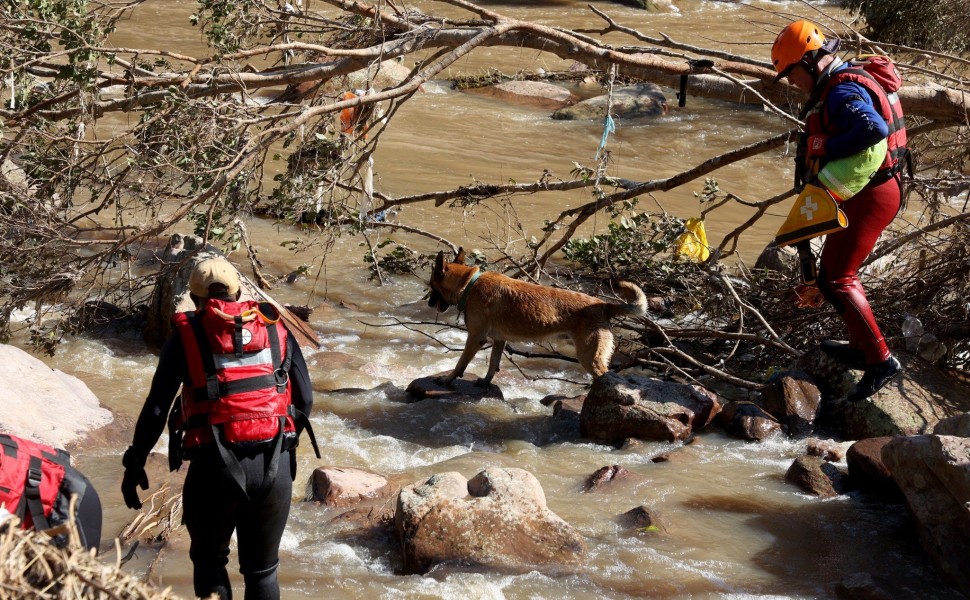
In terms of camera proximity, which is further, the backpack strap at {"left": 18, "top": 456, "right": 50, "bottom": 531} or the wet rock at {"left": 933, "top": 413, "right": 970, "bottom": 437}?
the wet rock at {"left": 933, "top": 413, "right": 970, "bottom": 437}

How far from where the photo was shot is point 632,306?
8.29 metres

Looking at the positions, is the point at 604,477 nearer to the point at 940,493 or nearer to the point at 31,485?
the point at 940,493

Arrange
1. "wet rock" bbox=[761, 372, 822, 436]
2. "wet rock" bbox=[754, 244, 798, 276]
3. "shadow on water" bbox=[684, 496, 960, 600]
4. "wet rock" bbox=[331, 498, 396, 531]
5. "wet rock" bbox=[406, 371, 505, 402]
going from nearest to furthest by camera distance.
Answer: "shadow on water" bbox=[684, 496, 960, 600] < "wet rock" bbox=[331, 498, 396, 531] < "wet rock" bbox=[761, 372, 822, 436] < "wet rock" bbox=[406, 371, 505, 402] < "wet rock" bbox=[754, 244, 798, 276]

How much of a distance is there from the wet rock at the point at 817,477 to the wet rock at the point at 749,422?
77 centimetres

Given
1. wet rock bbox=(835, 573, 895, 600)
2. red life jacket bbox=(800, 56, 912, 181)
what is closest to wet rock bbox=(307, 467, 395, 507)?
wet rock bbox=(835, 573, 895, 600)

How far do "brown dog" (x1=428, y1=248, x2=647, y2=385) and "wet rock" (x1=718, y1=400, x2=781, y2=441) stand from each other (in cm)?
114

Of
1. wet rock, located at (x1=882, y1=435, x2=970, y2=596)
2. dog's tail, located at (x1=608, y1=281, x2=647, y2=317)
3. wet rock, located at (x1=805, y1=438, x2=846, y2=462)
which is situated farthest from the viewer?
dog's tail, located at (x1=608, y1=281, x2=647, y2=317)

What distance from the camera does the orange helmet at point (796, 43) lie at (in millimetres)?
6289

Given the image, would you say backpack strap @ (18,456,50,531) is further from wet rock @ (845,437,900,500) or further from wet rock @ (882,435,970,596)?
wet rock @ (845,437,900,500)

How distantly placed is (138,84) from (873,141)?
5.45 m

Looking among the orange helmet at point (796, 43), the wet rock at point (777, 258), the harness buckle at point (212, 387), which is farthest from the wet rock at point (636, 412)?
the harness buckle at point (212, 387)

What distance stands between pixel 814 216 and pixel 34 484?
485 centimetres

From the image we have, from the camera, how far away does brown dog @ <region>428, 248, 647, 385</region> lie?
8.42 m

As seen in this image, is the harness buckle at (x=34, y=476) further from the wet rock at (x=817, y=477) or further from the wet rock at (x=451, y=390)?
the wet rock at (x=451, y=390)
